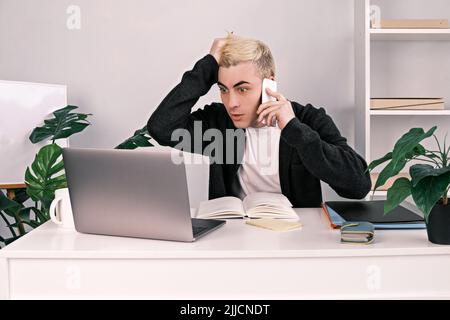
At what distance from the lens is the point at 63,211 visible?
151cm

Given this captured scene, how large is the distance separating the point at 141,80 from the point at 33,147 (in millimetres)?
693

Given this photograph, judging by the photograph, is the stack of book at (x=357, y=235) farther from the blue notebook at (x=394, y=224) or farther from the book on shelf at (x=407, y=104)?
the book on shelf at (x=407, y=104)

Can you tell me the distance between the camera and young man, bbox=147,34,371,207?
6.48ft

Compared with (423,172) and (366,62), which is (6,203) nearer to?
(423,172)

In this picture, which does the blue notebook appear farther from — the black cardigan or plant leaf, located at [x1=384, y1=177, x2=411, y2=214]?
the black cardigan

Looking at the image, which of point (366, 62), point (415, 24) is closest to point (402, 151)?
point (366, 62)

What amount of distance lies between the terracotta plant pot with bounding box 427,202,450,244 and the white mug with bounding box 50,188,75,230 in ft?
A: 2.91

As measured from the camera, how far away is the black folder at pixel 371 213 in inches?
58.8

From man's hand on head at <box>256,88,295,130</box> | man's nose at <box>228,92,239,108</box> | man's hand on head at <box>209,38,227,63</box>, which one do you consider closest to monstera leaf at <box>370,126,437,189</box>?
man's hand on head at <box>256,88,295,130</box>

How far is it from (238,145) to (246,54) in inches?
15.7

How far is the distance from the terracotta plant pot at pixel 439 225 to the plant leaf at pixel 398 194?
0.28 feet

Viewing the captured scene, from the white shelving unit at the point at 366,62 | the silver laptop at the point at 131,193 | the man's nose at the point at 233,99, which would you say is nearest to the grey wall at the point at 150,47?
the white shelving unit at the point at 366,62

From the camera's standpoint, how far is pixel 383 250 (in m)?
1.23

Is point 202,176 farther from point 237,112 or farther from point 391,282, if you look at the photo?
point 391,282
